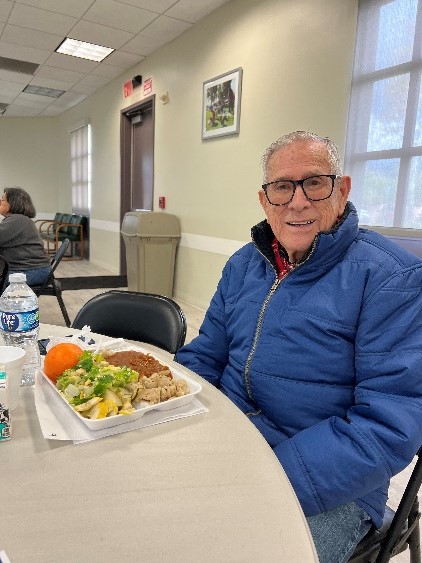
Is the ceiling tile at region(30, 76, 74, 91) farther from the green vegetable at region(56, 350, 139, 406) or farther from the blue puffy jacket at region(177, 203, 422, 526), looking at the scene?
the green vegetable at region(56, 350, 139, 406)

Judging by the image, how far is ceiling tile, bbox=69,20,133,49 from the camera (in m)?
4.30

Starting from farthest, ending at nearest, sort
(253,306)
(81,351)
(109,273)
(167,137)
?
(109,273) → (167,137) → (253,306) → (81,351)

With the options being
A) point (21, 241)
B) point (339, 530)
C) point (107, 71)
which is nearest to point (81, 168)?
point (107, 71)

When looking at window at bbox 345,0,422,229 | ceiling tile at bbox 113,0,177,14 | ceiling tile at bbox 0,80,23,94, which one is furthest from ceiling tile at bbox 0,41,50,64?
window at bbox 345,0,422,229

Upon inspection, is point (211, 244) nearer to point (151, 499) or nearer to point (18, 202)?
point (18, 202)

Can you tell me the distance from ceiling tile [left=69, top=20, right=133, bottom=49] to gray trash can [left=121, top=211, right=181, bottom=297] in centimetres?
195

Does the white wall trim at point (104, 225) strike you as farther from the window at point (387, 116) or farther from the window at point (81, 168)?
the window at point (387, 116)

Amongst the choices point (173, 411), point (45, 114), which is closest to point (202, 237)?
point (173, 411)

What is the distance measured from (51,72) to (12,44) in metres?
1.07

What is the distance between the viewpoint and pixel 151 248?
4.52 m

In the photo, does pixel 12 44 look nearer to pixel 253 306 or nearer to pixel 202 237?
pixel 202 237

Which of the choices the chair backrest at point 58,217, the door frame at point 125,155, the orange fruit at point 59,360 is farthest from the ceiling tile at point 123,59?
the orange fruit at point 59,360

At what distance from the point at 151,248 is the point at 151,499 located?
4.05 meters

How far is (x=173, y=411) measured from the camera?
0.80 metres
